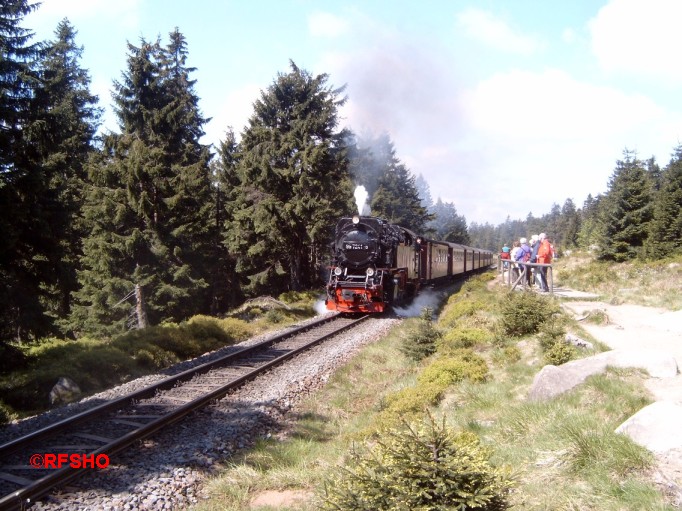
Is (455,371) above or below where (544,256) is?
below

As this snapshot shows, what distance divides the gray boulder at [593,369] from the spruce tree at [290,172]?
770 inches

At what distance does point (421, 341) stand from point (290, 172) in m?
16.1

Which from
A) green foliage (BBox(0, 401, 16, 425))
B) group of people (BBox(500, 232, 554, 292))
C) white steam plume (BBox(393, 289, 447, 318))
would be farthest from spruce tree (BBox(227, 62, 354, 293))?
green foliage (BBox(0, 401, 16, 425))

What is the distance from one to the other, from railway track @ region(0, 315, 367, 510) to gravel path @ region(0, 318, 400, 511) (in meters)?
0.17

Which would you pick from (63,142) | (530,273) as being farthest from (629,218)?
(63,142)

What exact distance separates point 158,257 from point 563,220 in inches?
4325

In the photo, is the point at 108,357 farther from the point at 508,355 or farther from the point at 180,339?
the point at 508,355

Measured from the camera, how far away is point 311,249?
32.9m

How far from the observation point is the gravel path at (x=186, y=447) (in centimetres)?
495

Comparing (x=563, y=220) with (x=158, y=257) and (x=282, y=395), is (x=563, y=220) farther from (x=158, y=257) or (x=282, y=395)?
(x=282, y=395)

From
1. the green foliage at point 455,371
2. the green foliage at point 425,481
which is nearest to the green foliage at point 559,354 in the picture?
the green foliage at point 455,371

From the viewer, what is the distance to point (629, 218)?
3027 centimetres

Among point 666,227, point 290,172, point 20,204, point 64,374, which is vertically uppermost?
point 290,172

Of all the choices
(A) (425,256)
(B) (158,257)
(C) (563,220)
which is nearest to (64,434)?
(B) (158,257)
